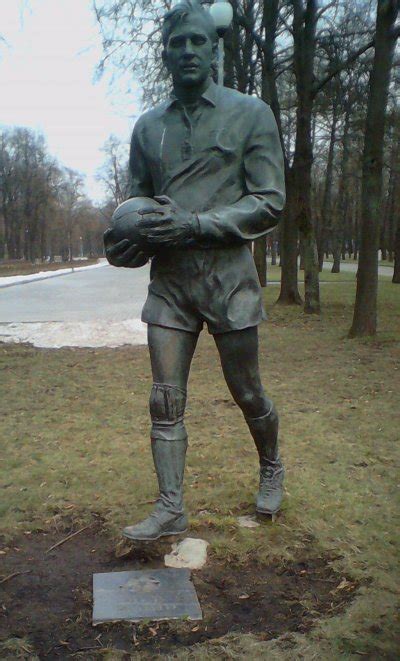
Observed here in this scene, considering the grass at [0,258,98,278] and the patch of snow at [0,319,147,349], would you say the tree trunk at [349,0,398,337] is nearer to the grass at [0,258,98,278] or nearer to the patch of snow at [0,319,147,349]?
the patch of snow at [0,319,147,349]

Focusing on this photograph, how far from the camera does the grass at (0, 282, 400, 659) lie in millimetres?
3352

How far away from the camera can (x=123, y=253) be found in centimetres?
323

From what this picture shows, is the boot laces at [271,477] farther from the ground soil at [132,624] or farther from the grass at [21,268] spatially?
the grass at [21,268]

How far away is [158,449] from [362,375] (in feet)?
20.0

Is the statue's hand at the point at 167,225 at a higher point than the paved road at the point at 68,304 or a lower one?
higher

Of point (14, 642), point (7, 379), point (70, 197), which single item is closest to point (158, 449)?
point (14, 642)

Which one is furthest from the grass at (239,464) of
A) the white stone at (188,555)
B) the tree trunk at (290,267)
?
the tree trunk at (290,267)

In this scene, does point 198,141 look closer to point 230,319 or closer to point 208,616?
point 230,319

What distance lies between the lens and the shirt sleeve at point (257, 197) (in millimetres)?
3184

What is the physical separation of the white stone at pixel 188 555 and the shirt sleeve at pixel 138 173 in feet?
6.30

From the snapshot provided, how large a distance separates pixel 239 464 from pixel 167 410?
6.85 ft

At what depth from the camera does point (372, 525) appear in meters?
4.12

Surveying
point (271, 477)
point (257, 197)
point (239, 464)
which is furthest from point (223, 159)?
point (239, 464)

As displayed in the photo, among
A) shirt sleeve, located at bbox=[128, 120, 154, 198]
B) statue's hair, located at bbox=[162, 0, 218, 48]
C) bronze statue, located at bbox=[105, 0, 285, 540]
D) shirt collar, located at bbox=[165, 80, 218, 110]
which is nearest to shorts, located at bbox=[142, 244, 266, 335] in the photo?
bronze statue, located at bbox=[105, 0, 285, 540]
